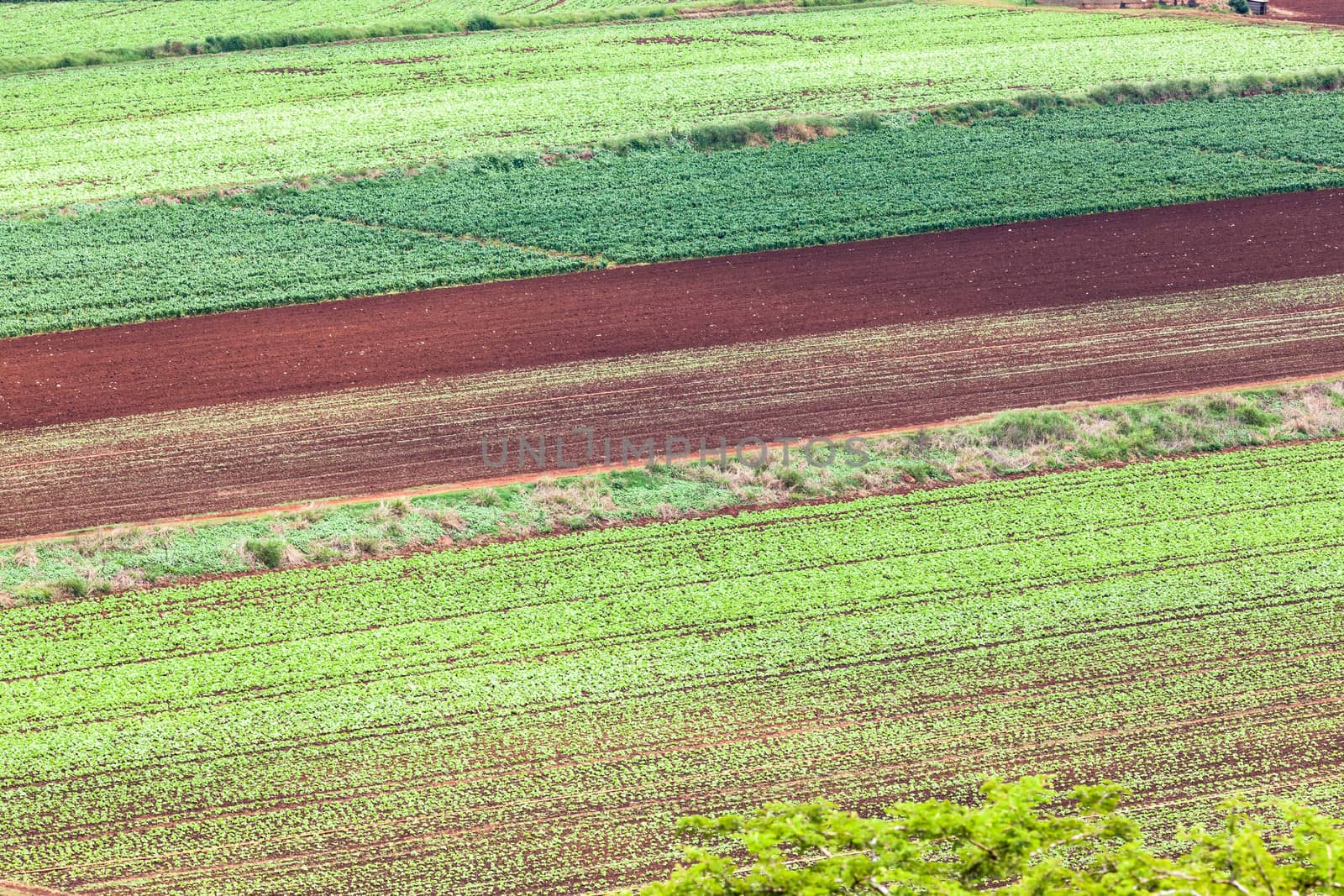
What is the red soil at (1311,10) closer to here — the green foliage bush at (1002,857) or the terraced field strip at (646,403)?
the terraced field strip at (646,403)

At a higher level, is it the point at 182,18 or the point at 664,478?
the point at 182,18

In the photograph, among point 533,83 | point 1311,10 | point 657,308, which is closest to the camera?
point 657,308

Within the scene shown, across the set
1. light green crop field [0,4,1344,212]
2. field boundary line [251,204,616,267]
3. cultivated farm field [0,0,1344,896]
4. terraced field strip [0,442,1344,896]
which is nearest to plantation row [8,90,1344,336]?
field boundary line [251,204,616,267]

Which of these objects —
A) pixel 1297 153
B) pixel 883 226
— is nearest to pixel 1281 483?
pixel 883 226

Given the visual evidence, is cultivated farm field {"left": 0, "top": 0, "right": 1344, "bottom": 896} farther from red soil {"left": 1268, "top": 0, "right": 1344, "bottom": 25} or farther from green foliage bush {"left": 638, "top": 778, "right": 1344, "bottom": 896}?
red soil {"left": 1268, "top": 0, "right": 1344, "bottom": 25}

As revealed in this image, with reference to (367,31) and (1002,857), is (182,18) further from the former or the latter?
(1002,857)

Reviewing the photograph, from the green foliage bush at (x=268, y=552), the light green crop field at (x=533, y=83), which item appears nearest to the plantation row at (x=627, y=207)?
the light green crop field at (x=533, y=83)

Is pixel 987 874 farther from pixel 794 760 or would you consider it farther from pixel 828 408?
pixel 828 408

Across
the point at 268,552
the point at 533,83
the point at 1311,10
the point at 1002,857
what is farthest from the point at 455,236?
the point at 1311,10
